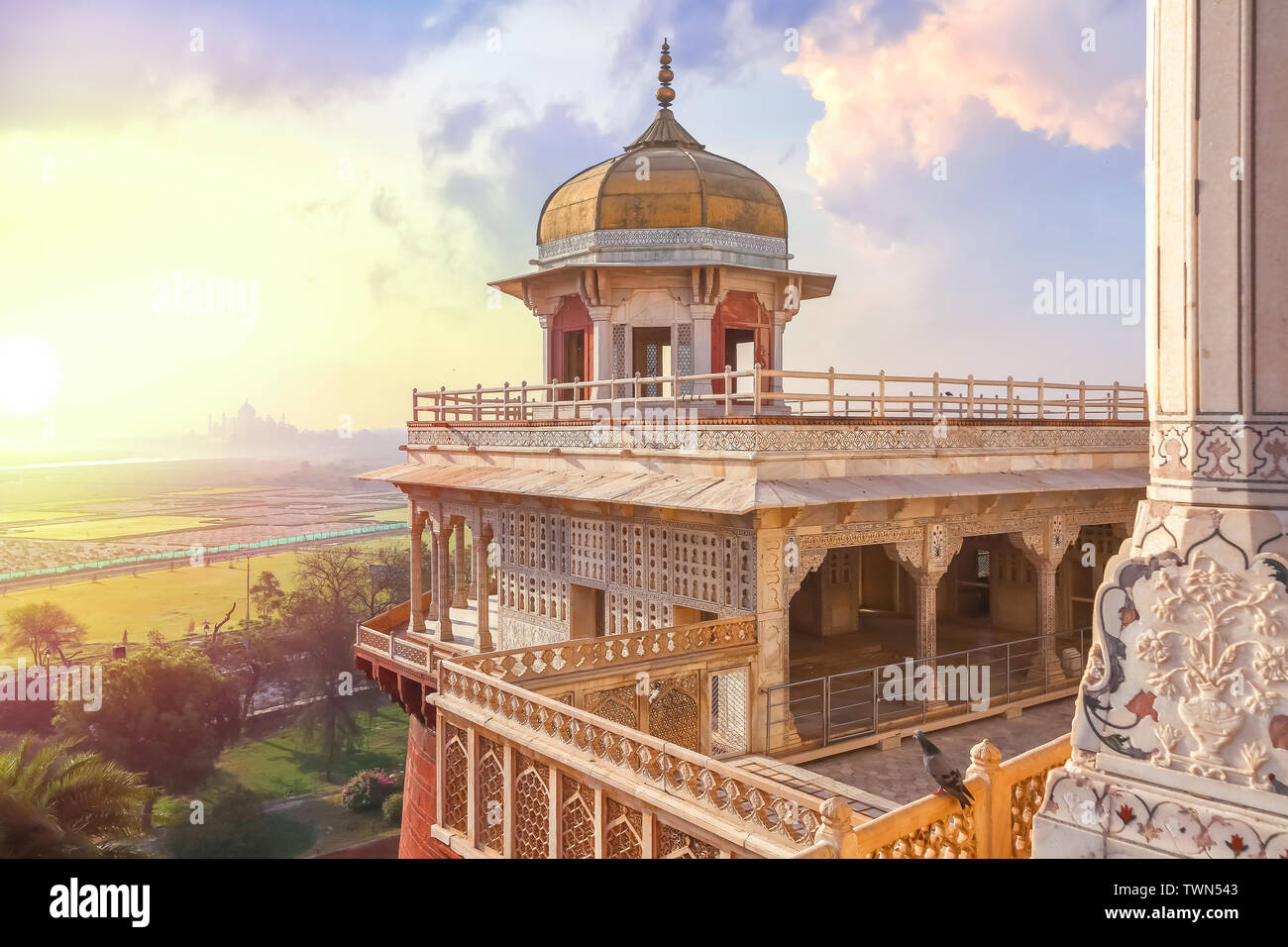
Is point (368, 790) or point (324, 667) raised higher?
point (324, 667)

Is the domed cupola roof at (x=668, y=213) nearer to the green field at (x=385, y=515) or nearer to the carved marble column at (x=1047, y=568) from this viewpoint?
the carved marble column at (x=1047, y=568)

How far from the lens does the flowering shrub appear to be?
41.3 m

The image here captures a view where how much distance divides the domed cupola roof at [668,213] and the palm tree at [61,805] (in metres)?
14.0

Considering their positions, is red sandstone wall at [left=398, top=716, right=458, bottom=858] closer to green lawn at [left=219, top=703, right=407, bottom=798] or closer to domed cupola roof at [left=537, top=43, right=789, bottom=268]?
domed cupola roof at [left=537, top=43, right=789, bottom=268]

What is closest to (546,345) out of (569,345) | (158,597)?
(569,345)

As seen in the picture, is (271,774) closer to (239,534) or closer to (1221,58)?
(239,534)

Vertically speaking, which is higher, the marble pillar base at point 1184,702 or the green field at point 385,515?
the marble pillar base at point 1184,702

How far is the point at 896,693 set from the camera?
1250cm

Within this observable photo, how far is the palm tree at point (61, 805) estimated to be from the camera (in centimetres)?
1745

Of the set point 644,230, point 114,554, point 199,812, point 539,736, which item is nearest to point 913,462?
point 539,736

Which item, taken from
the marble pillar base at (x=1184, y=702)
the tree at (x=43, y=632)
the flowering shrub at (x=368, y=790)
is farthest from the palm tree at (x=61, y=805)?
the tree at (x=43, y=632)

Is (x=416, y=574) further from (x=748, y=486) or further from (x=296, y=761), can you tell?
(x=296, y=761)

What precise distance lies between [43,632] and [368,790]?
1748 cm

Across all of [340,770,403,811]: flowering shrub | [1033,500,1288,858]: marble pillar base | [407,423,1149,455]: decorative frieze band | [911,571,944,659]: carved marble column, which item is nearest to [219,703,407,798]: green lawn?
[340,770,403,811]: flowering shrub
